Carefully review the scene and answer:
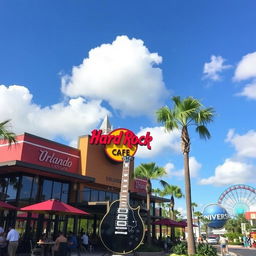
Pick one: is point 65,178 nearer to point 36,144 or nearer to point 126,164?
point 36,144

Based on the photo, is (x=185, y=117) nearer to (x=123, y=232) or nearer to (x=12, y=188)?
(x=123, y=232)

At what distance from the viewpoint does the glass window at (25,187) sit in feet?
65.2

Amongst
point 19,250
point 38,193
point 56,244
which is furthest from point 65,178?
point 56,244

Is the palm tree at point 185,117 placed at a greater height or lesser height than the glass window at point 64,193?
greater

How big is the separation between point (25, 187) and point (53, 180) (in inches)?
89.2

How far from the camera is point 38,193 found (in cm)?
2061

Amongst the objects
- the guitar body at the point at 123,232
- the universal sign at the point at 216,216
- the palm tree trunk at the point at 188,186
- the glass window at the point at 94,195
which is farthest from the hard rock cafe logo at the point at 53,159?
the universal sign at the point at 216,216

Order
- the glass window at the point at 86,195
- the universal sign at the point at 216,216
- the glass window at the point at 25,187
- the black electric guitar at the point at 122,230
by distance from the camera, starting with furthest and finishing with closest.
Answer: the universal sign at the point at 216,216 → the glass window at the point at 86,195 → the glass window at the point at 25,187 → the black electric guitar at the point at 122,230

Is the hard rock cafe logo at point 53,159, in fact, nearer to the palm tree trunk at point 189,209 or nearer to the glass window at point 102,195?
the glass window at point 102,195

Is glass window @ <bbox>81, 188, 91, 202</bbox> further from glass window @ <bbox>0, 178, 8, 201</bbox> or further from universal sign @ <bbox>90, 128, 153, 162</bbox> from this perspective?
glass window @ <bbox>0, 178, 8, 201</bbox>

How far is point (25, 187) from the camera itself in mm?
20109

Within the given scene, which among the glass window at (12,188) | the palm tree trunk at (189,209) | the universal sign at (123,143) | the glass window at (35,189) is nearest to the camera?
the palm tree trunk at (189,209)

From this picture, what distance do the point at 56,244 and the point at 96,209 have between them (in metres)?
10.5

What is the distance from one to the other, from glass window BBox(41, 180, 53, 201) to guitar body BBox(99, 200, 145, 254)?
5.79m
